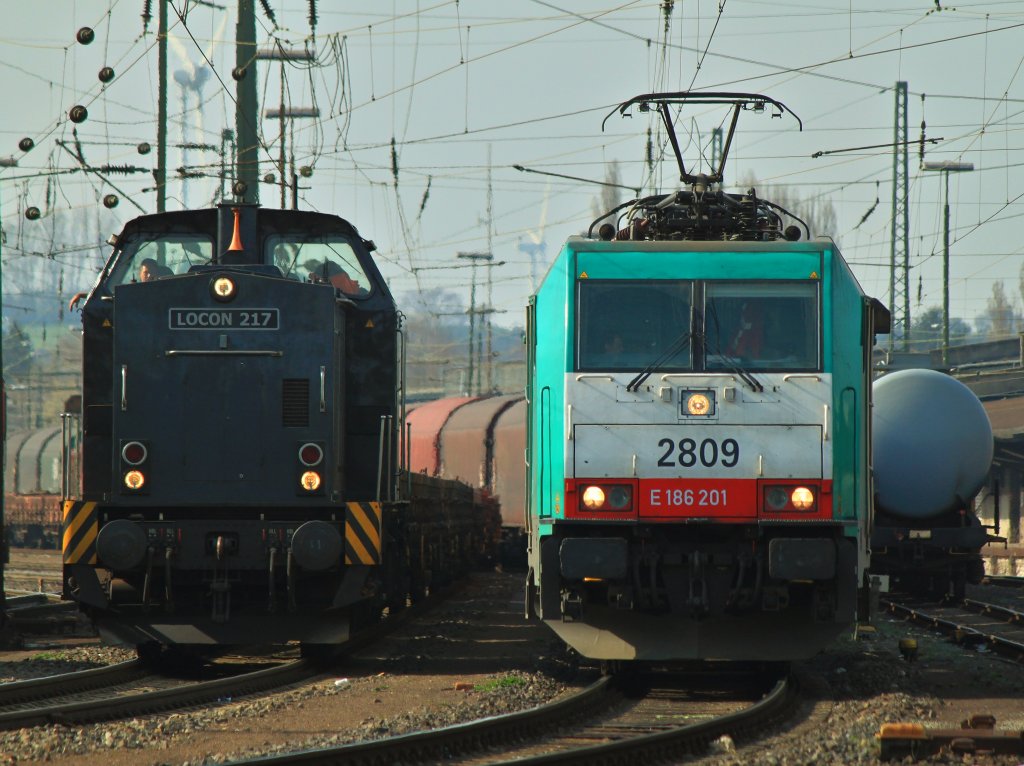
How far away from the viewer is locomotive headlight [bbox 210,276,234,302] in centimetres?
1123

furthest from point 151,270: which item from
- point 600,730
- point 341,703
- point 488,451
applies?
point 488,451

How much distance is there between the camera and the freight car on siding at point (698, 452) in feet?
31.3

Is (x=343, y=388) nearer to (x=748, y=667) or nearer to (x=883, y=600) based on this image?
(x=748, y=667)

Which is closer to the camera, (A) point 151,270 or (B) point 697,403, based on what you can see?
(B) point 697,403

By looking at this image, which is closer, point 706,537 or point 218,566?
point 706,537

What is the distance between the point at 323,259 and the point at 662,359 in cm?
357

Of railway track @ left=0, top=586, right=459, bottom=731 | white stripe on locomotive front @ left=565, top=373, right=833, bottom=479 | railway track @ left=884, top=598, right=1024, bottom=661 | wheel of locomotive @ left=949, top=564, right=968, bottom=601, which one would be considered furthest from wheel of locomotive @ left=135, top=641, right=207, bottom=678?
wheel of locomotive @ left=949, top=564, right=968, bottom=601

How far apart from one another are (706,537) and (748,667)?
2.49 m

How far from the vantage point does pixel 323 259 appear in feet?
39.1

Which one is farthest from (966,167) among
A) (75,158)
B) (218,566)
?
(218,566)

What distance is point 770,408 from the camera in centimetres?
960

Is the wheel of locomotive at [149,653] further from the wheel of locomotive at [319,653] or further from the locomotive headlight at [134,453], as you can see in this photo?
the locomotive headlight at [134,453]

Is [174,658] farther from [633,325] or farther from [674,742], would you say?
[674,742]

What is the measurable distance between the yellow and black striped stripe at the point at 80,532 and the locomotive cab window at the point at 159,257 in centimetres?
194
